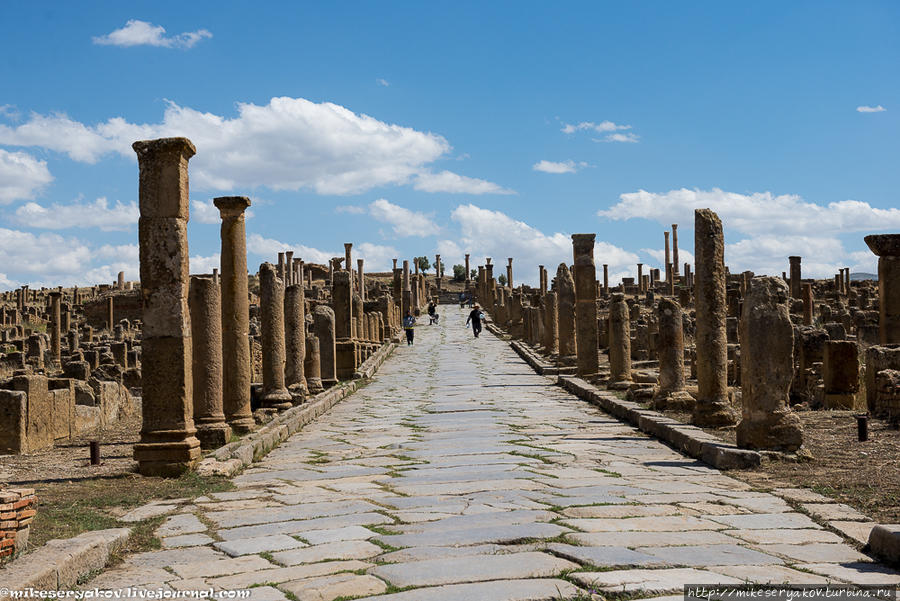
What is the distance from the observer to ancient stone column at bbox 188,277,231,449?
9883mm

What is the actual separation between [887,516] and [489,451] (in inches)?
172

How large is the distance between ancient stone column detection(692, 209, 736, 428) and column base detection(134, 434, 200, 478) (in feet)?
19.7

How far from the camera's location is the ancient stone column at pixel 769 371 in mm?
8438

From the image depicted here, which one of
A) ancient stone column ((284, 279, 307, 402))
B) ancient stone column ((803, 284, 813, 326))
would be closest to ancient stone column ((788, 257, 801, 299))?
ancient stone column ((803, 284, 813, 326))

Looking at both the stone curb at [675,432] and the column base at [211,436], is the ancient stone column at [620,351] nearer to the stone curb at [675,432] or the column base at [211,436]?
the stone curb at [675,432]

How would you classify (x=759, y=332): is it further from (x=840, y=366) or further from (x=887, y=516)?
(x=840, y=366)

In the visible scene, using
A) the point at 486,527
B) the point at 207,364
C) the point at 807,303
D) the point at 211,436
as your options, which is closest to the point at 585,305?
the point at 207,364

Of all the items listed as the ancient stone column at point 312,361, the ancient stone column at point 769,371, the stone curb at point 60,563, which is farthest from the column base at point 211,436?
the ancient stone column at point 312,361

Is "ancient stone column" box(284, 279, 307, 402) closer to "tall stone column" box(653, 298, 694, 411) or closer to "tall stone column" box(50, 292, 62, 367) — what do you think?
"tall stone column" box(653, 298, 694, 411)

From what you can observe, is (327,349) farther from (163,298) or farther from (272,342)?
(163,298)

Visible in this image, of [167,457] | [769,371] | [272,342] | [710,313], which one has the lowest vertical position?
[167,457]

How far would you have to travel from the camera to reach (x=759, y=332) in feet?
28.1

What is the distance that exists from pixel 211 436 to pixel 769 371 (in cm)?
585

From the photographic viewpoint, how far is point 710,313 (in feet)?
36.6
